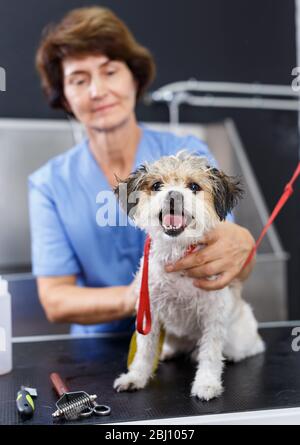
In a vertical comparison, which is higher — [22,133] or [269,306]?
[22,133]

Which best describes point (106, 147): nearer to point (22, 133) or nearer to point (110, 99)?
point (110, 99)

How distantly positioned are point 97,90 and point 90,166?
19 centimetres

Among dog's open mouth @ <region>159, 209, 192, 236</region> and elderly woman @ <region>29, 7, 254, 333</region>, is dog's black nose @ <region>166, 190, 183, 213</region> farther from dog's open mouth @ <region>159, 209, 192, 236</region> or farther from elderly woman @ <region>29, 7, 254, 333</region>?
elderly woman @ <region>29, 7, 254, 333</region>

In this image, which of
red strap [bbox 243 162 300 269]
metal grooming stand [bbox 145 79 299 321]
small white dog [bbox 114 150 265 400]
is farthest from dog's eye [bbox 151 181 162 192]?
metal grooming stand [bbox 145 79 299 321]

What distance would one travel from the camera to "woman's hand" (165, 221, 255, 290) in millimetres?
865

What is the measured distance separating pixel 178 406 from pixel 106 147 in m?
0.63

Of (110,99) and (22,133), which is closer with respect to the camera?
(110,99)

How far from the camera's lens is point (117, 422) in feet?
2.38

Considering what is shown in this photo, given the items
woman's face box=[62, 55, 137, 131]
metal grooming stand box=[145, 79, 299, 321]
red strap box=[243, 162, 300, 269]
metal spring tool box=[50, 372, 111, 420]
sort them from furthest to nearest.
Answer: metal grooming stand box=[145, 79, 299, 321]
woman's face box=[62, 55, 137, 131]
red strap box=[243, 162, 300, 269]
metal spring tool box=[50, 372, 111, 420]

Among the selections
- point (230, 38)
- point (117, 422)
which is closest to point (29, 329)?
point (117, 422)

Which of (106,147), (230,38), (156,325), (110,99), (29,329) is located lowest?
(29,329)

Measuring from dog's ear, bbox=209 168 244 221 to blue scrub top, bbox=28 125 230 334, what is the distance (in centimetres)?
31

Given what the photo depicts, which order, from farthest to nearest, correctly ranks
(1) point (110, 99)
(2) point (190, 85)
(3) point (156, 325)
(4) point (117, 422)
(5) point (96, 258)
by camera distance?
(2) point (190, 85)
(5) point (96, 258)
(1) point (110, 99)
(3) point (156, 325)
(4) point (117, 422)

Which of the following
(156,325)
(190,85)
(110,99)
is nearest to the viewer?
(156,325)
